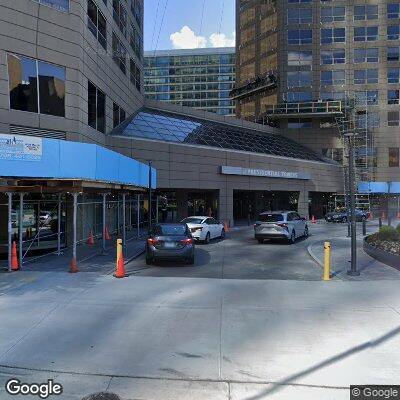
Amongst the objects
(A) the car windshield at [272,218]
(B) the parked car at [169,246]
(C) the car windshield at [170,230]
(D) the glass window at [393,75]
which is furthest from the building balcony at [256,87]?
(B) the parked car at [169,246]

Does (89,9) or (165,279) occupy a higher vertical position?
(89,9)

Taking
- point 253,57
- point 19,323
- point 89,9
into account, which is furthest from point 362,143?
point 19,323

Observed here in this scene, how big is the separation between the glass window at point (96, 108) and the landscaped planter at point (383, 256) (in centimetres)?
1459

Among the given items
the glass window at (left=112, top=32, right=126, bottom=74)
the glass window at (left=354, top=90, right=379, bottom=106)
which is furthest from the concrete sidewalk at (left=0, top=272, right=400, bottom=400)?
the glass window at (left=354, top=90, right=379, bottom=106)

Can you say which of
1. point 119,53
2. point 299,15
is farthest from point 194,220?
point 299,15

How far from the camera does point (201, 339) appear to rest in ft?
24.2

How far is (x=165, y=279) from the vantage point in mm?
12312

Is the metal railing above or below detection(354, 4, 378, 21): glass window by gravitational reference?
below

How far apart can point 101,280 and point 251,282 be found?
4060mm

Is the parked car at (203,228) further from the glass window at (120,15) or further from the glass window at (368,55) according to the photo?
the glass window at (368,55)

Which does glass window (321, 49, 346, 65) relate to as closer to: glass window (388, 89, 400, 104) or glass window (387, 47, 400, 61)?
glass window (387, 47, 400, 61)

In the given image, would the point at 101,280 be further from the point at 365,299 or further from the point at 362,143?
the point at 362,143

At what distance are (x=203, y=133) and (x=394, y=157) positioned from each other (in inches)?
1082

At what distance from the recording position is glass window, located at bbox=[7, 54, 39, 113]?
17.8m
